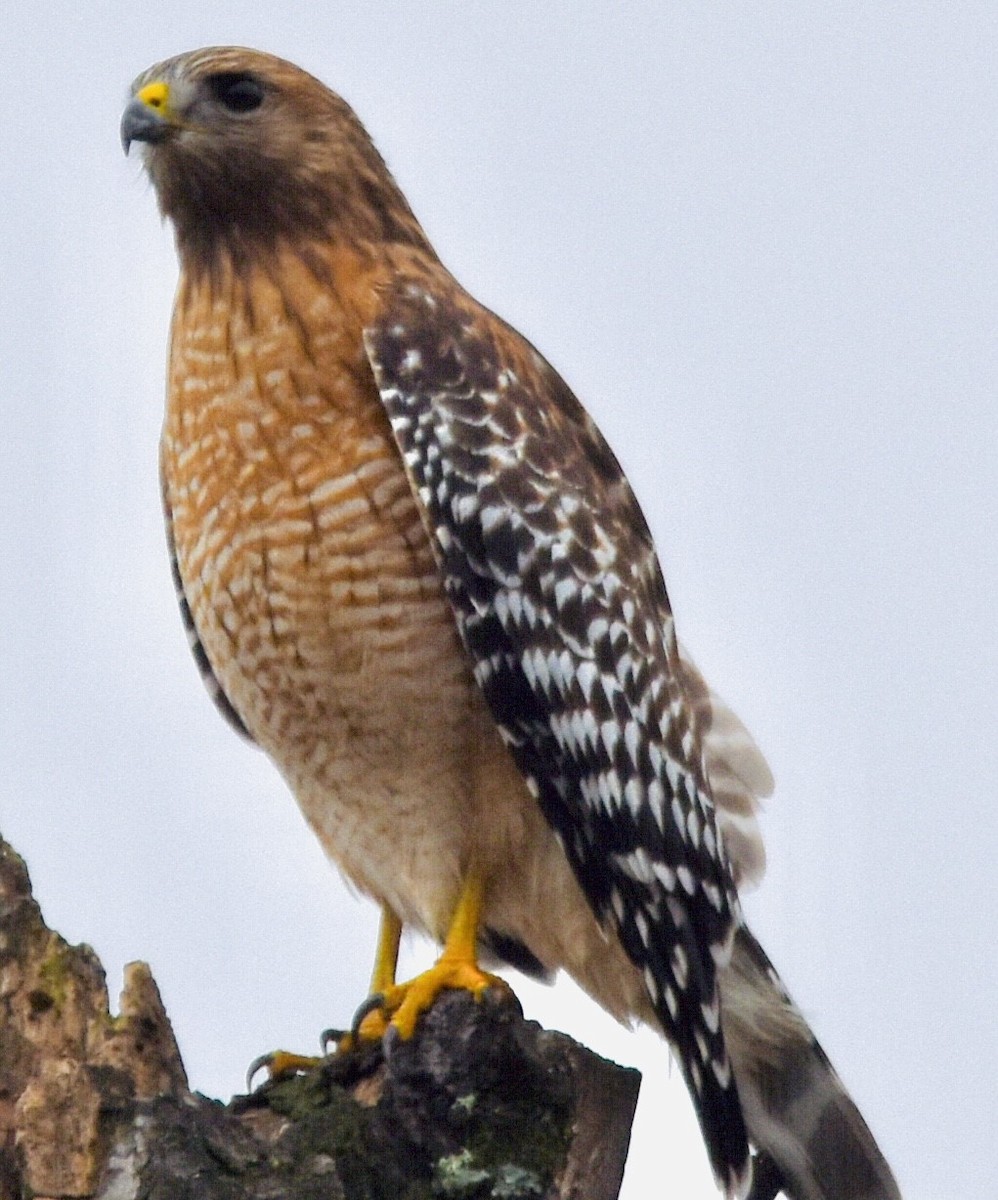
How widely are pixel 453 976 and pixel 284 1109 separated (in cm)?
85

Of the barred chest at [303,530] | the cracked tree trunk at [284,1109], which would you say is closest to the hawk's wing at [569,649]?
the barred chest at [303,530]

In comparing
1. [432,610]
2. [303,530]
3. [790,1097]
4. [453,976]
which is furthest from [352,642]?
[790,1097]

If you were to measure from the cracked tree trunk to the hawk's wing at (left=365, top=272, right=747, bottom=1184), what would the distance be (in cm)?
77

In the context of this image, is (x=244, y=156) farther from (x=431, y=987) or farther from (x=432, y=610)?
(x=431, y=987)

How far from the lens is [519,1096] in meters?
5.23

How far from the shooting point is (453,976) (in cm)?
597

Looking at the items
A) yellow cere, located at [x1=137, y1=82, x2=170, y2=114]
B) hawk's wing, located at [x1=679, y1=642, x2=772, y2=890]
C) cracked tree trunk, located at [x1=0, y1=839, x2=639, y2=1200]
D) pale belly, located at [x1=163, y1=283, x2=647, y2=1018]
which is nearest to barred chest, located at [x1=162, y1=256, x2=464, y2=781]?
pale belly, located at [x1=163, y1=283, x2=647, y2=1018]

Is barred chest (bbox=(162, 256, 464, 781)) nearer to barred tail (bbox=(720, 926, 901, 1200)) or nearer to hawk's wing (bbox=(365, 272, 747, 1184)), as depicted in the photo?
hawk's wing (bbox=(365, 272, 747, 1184))

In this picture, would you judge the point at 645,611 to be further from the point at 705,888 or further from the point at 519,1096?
the point at 519,1096

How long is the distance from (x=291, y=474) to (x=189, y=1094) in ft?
6.47

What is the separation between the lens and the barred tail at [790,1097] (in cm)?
668

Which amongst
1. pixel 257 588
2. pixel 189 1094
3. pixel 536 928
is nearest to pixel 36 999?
pixel 189 1094

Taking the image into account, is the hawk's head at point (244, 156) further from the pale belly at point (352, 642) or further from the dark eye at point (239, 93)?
the pale belly at point (352, 642)

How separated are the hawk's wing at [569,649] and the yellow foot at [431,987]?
45 centimetres
